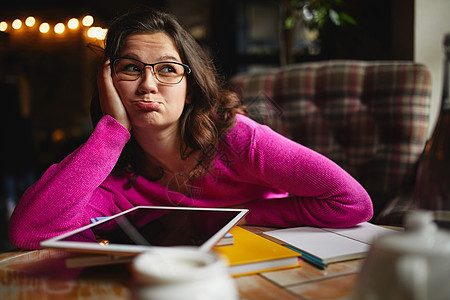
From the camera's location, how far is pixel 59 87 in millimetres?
6680

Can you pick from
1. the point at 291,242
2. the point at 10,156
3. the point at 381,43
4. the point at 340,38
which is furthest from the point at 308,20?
the point at 10,156

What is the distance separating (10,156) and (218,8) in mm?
2518

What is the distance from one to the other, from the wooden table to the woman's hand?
17.2 inches

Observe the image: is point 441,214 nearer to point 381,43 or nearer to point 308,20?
point 381,43

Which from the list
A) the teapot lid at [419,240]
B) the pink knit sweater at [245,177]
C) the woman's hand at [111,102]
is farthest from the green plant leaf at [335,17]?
the teapot lid at [419,240]

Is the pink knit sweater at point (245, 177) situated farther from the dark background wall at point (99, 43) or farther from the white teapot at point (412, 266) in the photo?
the white teapot at point (412, 266)

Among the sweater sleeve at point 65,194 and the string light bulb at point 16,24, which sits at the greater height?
the string light bulb at point 16,24

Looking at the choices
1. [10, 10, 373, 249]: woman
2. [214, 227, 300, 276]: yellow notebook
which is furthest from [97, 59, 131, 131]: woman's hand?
[214, 227, 300, 276]: yellow notebook

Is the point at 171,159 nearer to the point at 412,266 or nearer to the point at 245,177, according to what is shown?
the point at 245,177

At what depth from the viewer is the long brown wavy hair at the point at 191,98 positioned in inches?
43.6

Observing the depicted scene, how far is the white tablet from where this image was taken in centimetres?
61

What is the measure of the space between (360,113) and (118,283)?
1421 millimetres

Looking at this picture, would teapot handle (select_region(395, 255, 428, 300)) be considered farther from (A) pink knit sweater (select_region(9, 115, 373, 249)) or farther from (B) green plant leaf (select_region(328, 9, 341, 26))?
(B) green plant leaf (select_region(328, 9, 341, 26))

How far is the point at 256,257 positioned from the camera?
642mm
